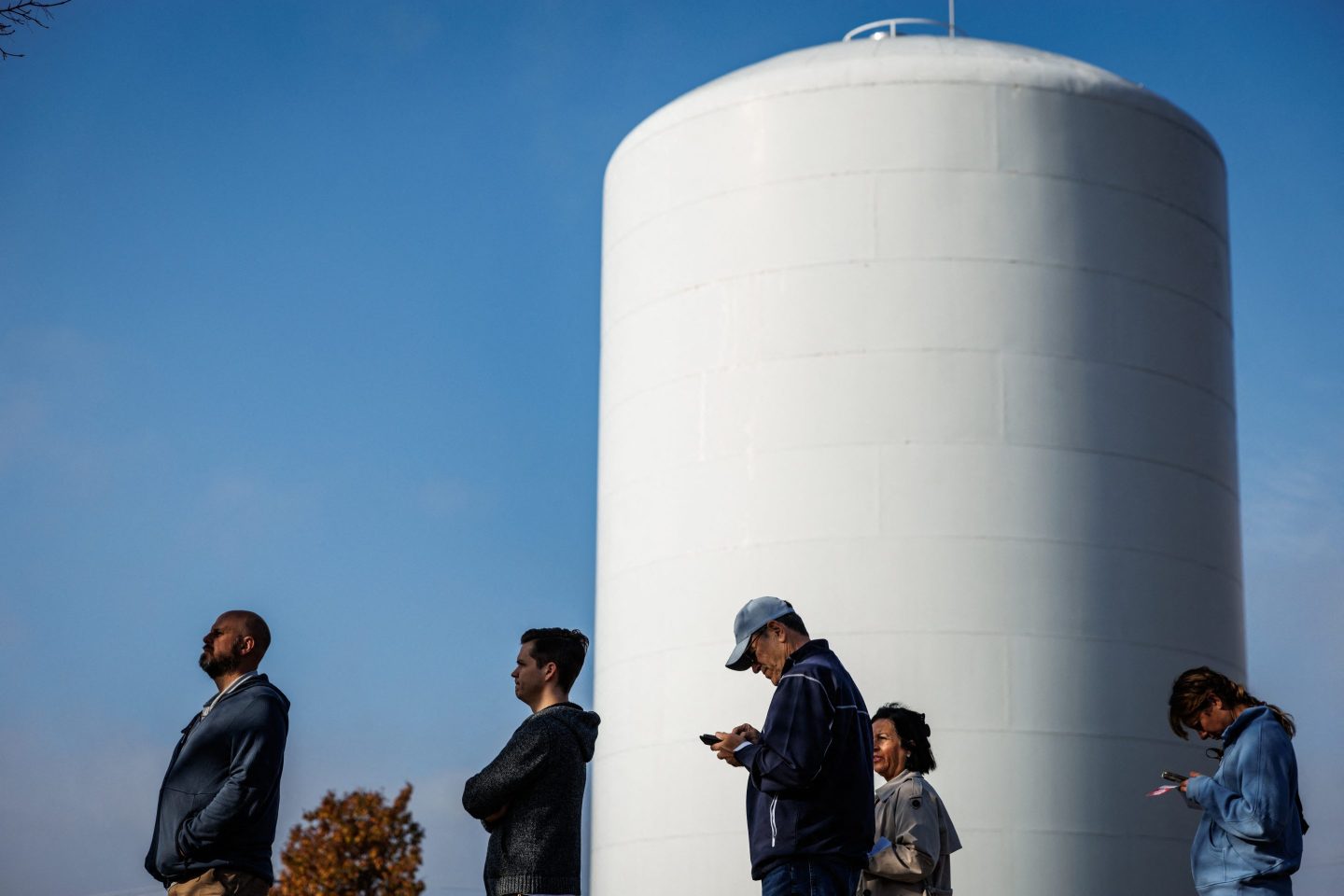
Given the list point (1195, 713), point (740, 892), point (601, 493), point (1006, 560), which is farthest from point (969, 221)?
point (1195, 713)

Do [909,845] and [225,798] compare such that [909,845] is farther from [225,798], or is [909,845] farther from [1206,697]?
[225,798]

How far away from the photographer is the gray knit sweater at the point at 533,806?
5.91 metres

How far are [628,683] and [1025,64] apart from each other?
5547mm

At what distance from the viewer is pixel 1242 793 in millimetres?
6281

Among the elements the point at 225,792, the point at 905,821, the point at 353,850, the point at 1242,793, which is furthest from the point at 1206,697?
the point at 353,850

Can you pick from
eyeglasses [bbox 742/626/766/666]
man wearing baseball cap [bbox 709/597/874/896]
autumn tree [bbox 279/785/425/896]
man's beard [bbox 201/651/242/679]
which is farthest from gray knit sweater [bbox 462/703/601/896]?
autumn tree [bbox 279/785/425/896]

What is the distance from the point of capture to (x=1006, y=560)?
36.6 ft

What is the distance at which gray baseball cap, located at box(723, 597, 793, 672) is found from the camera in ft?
20.0

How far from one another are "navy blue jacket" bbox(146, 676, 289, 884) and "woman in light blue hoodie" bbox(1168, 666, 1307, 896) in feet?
11.6

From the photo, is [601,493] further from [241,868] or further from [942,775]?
[241,868]

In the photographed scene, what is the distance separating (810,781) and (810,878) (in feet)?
1.13

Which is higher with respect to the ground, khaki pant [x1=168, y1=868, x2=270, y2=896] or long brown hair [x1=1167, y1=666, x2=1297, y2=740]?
long brown hair [x1=1167, y1=666, x2=1297, y2=740]

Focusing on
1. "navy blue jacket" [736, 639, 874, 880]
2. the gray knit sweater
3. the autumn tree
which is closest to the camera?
"navy blue jacket" [736, 639, 874, 880]

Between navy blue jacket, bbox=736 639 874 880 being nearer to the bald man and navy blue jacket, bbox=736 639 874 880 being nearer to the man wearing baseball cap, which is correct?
the man wearing baseball cap
